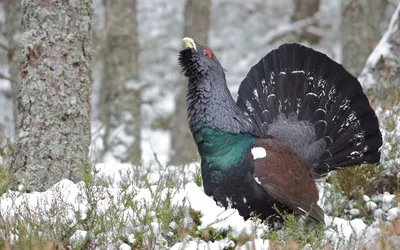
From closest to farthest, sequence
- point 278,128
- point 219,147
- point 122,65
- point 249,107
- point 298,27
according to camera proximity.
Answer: point 219,147 < point 278,128 < point 249,107 < point 122,65 < point 298,27

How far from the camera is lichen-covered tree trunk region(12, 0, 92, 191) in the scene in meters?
4.64

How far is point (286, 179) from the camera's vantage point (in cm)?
438

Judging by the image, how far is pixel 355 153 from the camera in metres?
4.98

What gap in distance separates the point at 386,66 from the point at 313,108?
1960 mm

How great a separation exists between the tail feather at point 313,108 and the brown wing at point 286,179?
0.51 meters

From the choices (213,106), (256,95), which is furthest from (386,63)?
(213,106)

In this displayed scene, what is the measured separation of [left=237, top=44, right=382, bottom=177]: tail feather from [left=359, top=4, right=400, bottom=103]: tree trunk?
1.73m

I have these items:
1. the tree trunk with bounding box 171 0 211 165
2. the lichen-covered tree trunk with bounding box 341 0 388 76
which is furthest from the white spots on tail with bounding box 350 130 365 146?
the tree trunk with bounding box 171 0 211 165

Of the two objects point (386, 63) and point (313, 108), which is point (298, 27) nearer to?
point (386, 63)

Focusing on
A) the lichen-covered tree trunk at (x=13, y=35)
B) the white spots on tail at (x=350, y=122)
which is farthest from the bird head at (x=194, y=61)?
the lichen-covered tree trunk at (x=13, y=35)

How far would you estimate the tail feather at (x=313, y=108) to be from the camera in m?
4.98

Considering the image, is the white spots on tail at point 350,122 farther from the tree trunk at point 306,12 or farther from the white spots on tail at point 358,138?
the tree trunk at point 306,12

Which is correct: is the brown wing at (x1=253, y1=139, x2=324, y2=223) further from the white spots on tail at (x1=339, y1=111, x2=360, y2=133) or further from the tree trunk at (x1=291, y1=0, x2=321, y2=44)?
the tree trunk at (x1=291, y1=0, x2=321, y2=44)

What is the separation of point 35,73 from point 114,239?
179 centimetres
